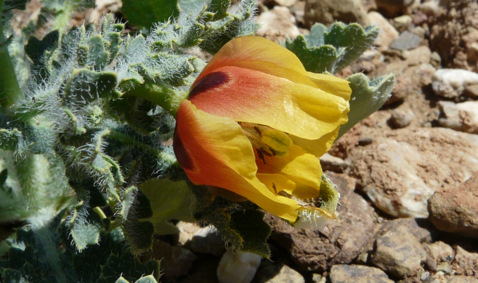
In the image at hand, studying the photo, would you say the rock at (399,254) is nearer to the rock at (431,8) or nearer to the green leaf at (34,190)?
the green leaf at (34,190)

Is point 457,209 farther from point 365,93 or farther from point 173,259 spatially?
point 173,259

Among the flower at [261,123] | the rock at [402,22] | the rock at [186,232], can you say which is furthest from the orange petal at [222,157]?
the rock at [402,22]

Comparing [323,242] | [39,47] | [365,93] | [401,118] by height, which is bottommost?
[323,242]

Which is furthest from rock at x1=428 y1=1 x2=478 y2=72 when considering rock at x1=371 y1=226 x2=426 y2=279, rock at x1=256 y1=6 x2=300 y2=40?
rock at x1=371 y1=226 x2=426 y2=279

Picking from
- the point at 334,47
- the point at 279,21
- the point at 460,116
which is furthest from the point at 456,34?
the point at 334,47

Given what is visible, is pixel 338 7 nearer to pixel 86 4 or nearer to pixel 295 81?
pixel 86 4

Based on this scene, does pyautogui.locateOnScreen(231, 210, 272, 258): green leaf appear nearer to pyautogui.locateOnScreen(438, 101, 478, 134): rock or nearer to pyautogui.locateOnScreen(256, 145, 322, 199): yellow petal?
pyautogui.locateOnScreen(256, 145, 322, 199): yellow petal
